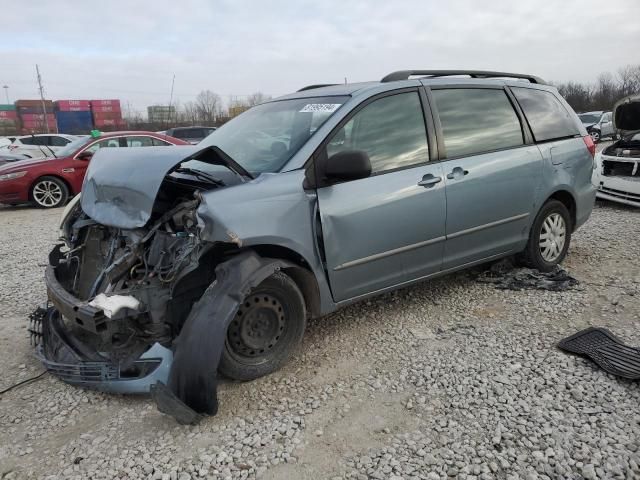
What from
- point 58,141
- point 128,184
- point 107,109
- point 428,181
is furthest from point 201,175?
point 107,109

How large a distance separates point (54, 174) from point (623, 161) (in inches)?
413

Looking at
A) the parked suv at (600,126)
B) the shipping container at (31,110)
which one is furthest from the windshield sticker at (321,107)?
the shipping container at (31,110)

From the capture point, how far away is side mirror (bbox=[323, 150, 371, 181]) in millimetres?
3107

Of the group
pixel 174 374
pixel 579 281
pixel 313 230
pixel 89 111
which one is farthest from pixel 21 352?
pixel 89 111

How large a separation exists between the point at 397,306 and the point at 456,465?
6.33 feet

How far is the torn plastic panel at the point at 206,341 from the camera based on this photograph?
A: 2.54 m

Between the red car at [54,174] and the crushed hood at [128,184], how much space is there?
6.66 m

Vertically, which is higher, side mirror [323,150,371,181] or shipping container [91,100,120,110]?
shipping container [91,100,120,110]

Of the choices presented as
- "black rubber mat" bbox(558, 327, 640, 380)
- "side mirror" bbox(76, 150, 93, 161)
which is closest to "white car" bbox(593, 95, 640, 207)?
"black rubber mat" bbox(558, 327, 640, 380)

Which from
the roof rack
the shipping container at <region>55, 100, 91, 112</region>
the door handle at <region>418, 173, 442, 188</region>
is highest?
the shipping container at <region>55, 100, 91, 112</region>

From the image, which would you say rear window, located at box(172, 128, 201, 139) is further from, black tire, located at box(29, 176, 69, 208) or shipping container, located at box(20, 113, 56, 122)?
shipping container, located at box(20, 113, 56, 122)

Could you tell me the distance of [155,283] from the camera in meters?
2.80

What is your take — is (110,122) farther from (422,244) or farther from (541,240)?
(422,244)

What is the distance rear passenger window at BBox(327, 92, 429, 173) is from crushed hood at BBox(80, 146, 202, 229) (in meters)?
1.08
